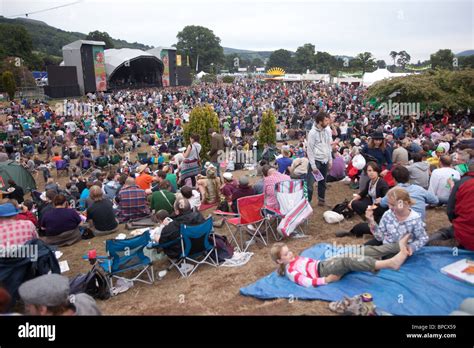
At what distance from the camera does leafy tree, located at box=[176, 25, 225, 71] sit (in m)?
89.0

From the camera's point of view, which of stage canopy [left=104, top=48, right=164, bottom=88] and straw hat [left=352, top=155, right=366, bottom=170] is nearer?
straw hat [left=352, top=155, right=366, bottom=170]

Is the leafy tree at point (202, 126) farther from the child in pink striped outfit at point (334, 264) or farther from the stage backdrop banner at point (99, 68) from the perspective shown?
the stage backdrop banner at point (99, 68)

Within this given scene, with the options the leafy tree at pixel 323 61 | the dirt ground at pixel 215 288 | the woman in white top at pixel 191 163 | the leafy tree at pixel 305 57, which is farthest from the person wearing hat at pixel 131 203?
the leafy tree at pixel 305 57

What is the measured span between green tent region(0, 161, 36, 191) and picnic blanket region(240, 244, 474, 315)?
9.35 m

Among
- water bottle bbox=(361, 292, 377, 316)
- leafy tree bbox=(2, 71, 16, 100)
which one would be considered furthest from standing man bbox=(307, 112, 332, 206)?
leafy tree bbox=(2, 71, 16, 100)

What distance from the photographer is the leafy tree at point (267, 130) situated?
14164mm

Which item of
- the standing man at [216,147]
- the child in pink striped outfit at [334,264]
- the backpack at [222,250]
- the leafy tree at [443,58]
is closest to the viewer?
the child in pink striped outfit at [334,264]

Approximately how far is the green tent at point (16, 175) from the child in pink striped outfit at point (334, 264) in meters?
9.34

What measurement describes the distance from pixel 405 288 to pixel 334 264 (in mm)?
720

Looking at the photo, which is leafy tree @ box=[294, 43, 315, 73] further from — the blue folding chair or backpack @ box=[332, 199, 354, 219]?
the blue folding chair
